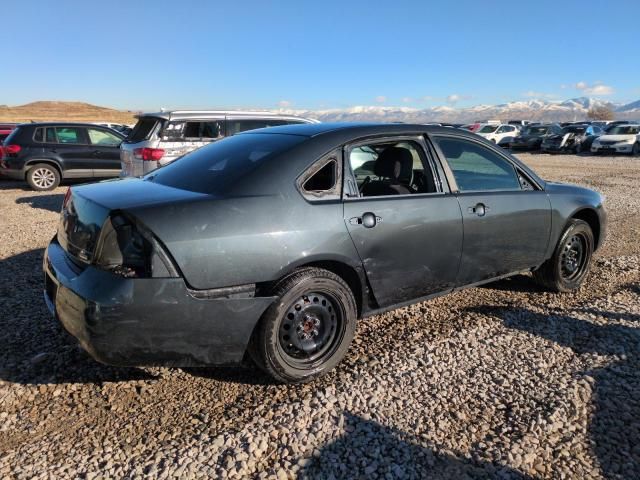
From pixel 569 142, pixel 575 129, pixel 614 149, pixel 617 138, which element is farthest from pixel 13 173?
pixel 575 129

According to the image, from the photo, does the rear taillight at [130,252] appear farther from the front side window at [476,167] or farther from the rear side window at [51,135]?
the rear side window at [51,135]

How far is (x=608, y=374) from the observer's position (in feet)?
11.1

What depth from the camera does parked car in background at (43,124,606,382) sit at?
2678 mm

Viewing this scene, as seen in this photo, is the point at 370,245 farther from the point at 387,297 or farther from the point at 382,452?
the point at 382,452

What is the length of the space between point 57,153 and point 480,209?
36.0 ft

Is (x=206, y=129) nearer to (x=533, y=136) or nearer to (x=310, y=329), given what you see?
(x=310, y=329)

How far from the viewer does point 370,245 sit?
10.9 ft

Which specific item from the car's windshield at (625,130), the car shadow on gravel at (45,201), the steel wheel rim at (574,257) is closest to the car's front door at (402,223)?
the steel wheel rim at (574,257)

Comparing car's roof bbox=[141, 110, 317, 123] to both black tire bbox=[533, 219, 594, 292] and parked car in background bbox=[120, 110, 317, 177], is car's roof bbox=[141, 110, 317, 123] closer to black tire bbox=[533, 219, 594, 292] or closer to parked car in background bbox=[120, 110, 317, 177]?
parked car in background bbox=[120, 110, 317, 177]

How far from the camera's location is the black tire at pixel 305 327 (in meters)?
2.97

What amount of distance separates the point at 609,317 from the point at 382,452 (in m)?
2.78

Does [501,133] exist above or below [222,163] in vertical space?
above

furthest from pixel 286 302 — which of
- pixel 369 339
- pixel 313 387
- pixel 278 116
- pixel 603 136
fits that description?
pixel 603 136

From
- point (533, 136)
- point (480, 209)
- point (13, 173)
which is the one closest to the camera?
point (480, 209)
